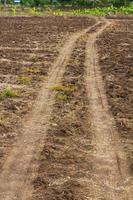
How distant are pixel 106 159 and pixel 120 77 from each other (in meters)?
9.64

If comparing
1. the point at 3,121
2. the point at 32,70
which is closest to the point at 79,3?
the point at 32,70

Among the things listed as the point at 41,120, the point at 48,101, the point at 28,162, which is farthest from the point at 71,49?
the point at 28,162

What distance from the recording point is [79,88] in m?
17.5

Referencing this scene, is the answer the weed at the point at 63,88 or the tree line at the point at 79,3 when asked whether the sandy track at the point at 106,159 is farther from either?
the tree line at the point at 79,3

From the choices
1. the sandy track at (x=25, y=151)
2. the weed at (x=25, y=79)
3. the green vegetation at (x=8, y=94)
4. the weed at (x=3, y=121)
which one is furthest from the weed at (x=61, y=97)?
the weed at (x=3, y=121)

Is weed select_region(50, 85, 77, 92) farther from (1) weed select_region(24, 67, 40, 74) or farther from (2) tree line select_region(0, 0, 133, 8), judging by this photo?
(2) tree line select_region(0, 0, 133, 8)

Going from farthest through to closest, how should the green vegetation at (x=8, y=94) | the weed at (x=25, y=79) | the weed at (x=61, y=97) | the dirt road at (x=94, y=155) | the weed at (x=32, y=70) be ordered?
the weed at (x=32, y=70), the weed at (x=25, y=79), the green vegetation at (x=8, y=94), the weed at (x=61, y=97), the dirt road at (x=94, y=155)

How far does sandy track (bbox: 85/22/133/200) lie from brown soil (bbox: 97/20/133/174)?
17 cm

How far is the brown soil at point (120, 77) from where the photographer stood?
12641 millimetres

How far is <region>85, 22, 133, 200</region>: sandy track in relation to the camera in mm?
8914

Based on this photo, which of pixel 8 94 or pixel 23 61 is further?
pixel 23 61

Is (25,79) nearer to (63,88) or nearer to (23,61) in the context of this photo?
(63,88)

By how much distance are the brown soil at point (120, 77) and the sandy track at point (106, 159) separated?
0.17m

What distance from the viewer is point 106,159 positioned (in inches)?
411
